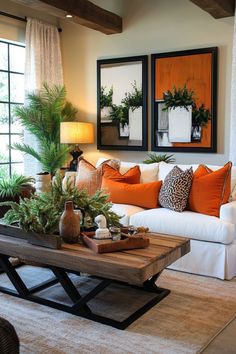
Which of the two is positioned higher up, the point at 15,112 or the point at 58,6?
the point at 58,6

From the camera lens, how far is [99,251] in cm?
262

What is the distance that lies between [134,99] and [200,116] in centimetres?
95

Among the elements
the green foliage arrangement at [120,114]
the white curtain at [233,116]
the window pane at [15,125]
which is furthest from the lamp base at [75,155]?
the white curtain at [233,116]

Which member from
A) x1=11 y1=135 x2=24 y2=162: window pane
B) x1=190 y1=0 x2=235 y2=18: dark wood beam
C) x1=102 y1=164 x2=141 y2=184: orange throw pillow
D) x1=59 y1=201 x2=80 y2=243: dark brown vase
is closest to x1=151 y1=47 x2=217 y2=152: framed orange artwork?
x1=190 y1=0 x2=235 y2=18: dark wood beam

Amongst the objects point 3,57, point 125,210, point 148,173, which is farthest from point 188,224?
point 3,57

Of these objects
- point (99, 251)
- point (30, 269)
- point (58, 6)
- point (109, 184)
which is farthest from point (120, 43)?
point (99, 251)

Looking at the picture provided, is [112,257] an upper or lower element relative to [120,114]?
lower

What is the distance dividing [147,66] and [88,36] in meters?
1.10

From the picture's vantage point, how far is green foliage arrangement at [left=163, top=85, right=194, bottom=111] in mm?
5125

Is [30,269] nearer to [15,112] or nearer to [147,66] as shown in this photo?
[15,112]

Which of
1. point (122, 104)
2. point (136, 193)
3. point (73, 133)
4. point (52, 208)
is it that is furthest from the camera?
point (122, 104)

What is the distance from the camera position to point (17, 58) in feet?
18.8

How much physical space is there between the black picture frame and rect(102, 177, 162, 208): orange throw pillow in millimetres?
1419

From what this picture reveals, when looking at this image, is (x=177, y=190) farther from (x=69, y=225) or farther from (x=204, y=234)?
(x=69, y=225)
